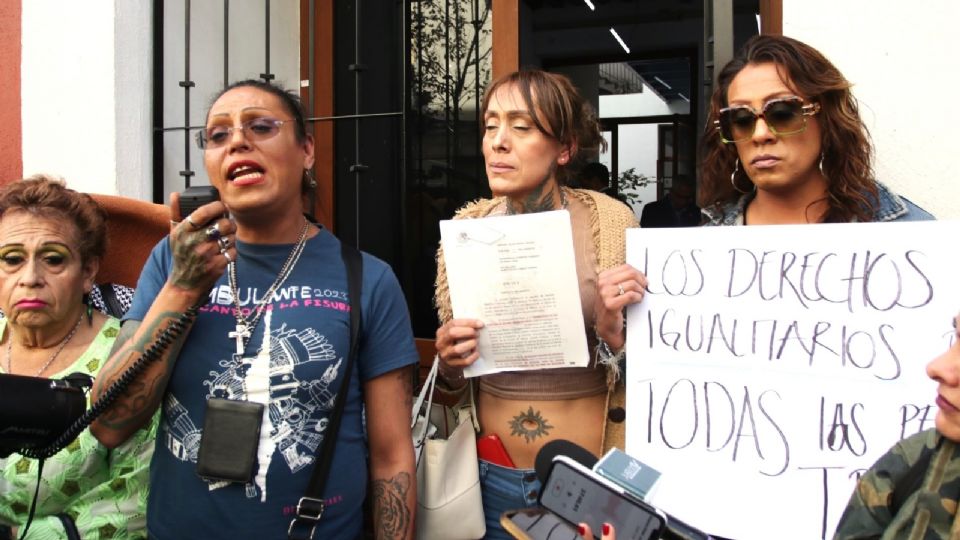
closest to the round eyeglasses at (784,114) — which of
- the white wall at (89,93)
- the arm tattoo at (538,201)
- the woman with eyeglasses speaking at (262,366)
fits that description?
the arm tattoo at (538,201)

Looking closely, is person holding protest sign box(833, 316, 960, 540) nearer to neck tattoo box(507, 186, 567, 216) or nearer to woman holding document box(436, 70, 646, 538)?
woman holding document box(436, 70, 646, 538)

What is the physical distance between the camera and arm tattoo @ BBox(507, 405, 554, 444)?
2.05 m

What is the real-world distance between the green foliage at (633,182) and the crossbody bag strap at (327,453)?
9.27 metres

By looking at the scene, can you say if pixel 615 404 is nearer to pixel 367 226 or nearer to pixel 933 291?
pixel 933 291

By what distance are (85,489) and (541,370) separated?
4.31 ft

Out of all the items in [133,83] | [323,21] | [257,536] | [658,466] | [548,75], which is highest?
[323,21]

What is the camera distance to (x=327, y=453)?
187 centimetres

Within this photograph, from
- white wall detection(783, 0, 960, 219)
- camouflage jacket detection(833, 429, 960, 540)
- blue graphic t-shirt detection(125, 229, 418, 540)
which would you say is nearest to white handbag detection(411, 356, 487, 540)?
blue graphic t-shirt detection(125, 229, 418, 540)

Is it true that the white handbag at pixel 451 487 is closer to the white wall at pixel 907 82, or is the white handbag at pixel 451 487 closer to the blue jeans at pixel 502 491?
the blue jeans at pixel 502 491

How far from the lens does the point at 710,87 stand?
2457mm

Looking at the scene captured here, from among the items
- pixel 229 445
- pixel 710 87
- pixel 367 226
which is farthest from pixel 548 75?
pixel 367 226

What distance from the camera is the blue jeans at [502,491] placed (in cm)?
205

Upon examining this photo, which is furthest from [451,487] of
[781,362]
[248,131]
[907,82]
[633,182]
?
[633,182]

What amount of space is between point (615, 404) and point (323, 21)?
2809 millimetres
